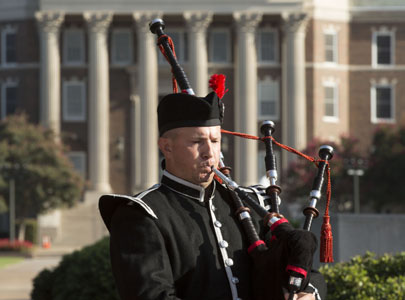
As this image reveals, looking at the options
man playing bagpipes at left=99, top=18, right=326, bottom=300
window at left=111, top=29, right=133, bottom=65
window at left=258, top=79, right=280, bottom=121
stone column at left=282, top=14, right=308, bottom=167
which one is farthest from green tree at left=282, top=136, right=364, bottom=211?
man playing bagpipes at left=99, top=18, right=326, bottom=300

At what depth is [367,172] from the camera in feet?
178

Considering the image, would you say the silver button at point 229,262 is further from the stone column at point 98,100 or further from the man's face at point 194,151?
the stone column at point 98,100

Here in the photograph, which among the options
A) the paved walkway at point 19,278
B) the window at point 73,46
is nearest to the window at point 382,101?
the window at point 73,46

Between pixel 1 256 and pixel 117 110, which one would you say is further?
pixel 117 110

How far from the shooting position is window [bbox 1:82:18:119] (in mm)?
64688

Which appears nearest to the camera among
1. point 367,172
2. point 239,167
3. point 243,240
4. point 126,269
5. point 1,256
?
point 126,269

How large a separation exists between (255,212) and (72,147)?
58.4m

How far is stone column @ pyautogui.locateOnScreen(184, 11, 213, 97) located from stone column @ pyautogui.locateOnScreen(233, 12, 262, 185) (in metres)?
1.98

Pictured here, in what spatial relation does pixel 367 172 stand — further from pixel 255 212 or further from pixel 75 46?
pixel 255 212

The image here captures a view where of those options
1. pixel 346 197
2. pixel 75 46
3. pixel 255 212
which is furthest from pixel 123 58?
pixel 255 212

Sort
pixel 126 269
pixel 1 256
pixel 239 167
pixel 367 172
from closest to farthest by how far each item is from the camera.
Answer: pixel 126 269
pixel 1 256
pixel 367 172
pixel 239 167

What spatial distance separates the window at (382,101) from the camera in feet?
213

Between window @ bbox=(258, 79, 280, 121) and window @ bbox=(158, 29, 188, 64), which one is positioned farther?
window @ bbox=(158, 29, 188, 64)

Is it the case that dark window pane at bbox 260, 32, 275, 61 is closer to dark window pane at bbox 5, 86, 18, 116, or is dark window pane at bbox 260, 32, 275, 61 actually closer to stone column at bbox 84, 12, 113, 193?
stone column at bbox 84, 12, 113, 193
